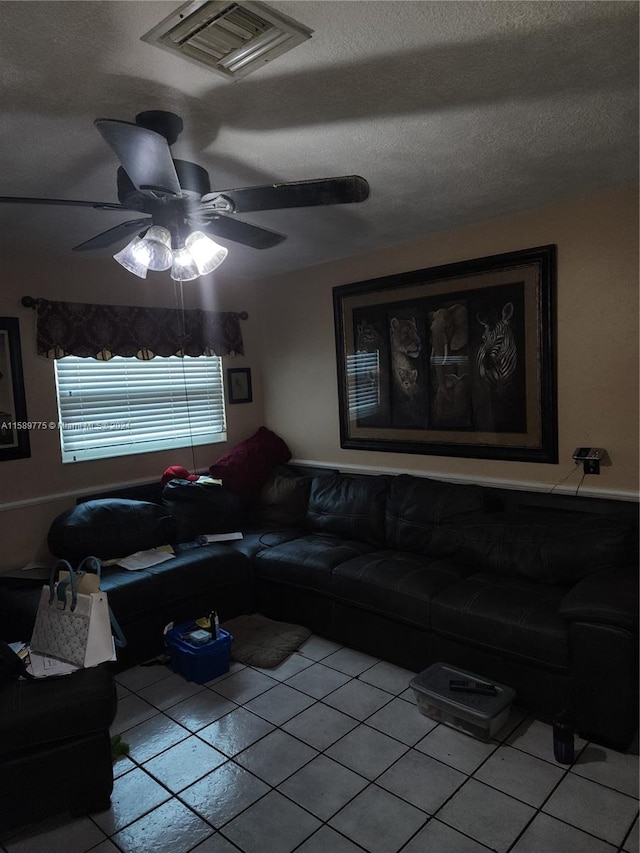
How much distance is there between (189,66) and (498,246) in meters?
2.32

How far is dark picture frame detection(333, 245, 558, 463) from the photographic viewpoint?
11.1ft

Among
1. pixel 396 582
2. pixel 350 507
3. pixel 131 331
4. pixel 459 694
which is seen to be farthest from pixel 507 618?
pixel 131 331

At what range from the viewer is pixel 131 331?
4.10 meters

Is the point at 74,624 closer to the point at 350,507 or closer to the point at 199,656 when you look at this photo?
the point at 199,656

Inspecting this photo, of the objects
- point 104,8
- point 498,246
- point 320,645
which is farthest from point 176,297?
point 104,8

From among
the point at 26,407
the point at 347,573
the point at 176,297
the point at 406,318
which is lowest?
the point at 347,573

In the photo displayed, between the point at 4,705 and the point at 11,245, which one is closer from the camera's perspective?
the point at 4,705

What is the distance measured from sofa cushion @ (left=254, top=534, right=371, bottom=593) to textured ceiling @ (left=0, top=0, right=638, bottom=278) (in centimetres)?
208

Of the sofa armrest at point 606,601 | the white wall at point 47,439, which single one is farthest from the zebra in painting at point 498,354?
the white wall at point 47,439

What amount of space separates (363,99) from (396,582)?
229 centimetres

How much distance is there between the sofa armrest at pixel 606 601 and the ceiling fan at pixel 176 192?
6.19ft

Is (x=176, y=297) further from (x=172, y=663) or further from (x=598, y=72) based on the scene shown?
(x=598, y=72)

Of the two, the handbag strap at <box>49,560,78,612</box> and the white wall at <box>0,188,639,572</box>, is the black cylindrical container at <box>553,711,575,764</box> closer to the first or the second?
the white wall at <box>0,188,639,572</box>

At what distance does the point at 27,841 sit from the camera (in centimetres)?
206
